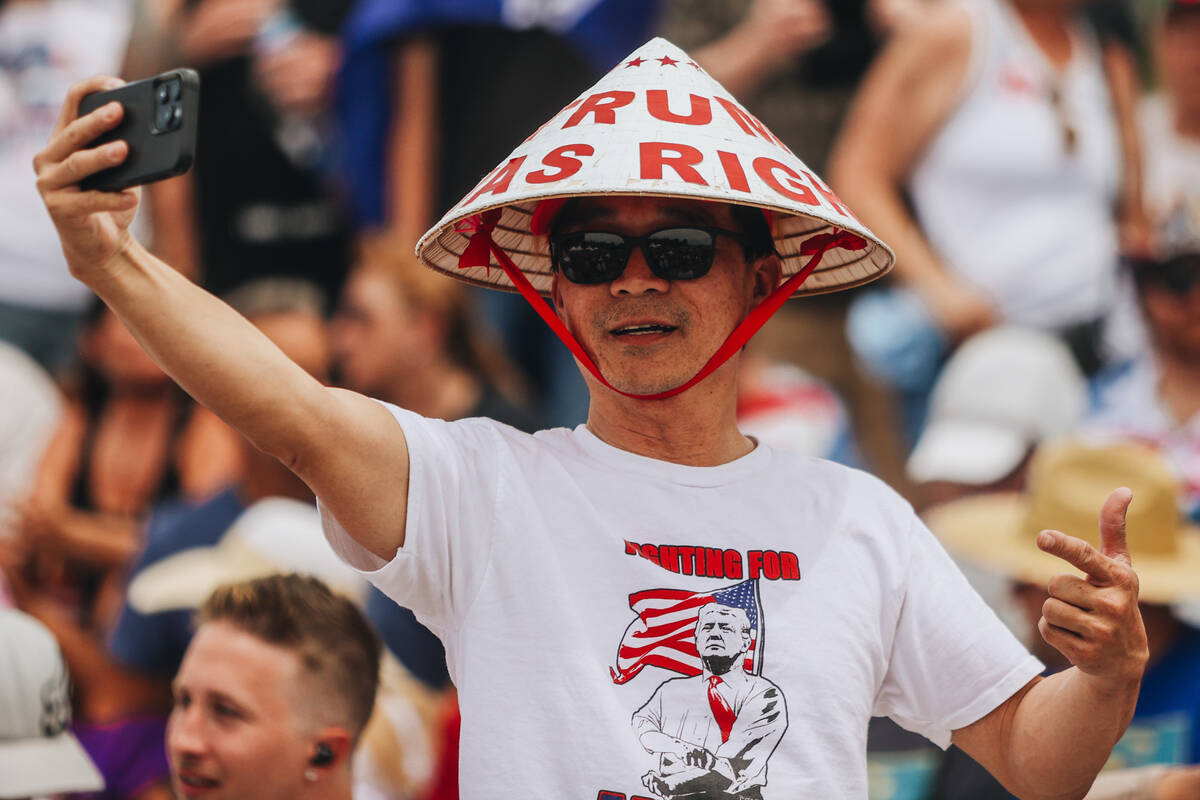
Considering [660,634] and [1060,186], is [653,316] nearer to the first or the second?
[660,634]

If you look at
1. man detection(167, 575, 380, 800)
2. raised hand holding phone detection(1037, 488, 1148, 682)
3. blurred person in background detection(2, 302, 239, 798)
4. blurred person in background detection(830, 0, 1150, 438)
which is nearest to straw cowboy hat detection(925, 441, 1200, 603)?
blurred person in background detection(830, 0, 1150, 438)

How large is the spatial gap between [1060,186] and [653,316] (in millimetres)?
3873

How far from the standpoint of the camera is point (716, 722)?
202 cm

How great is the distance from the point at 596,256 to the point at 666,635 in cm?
55

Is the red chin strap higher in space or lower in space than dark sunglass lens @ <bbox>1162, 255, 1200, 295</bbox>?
lower

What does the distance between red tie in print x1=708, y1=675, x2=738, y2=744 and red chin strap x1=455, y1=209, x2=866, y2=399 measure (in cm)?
42

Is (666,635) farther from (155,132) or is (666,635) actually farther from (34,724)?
(34,724)

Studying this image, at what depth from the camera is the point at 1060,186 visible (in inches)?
221

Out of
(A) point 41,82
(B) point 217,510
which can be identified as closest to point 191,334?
(B) point 217,510

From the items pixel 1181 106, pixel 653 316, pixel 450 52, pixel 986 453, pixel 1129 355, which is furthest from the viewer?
pixel 450 52

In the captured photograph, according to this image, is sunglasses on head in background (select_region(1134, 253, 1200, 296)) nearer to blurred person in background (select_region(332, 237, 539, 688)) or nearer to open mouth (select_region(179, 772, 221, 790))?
blurred person in background (select_region(332, 237, 539, 688))

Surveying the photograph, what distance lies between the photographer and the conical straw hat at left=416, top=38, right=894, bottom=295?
209 centimetres

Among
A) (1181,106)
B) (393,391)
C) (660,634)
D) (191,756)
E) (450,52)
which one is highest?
(450,52)

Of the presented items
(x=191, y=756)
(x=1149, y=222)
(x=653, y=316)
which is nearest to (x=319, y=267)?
(x=1149, y=222)
